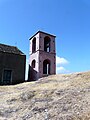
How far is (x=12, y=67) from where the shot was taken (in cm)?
2422

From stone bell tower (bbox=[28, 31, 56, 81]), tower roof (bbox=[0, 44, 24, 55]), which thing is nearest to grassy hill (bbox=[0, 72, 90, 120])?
stone bell tower (bbox=[28, 31, 56, 81])

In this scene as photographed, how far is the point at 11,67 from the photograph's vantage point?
24.2 meters

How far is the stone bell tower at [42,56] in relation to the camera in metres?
23.7

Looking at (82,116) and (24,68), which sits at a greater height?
(24,68)

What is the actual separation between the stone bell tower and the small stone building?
1.51 metres

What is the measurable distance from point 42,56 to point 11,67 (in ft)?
15.2

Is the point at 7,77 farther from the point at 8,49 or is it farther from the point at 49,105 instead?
the point at 49,105

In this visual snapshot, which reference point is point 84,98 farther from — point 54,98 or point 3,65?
point 3,65

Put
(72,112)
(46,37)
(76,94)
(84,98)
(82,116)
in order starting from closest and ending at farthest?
(82,116), (72,112), (84,98), (76,94), (46,37)

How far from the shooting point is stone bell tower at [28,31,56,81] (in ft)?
77.8

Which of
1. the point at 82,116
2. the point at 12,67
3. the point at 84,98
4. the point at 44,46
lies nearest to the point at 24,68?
the point at 12,67

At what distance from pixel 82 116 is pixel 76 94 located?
9.88 ft

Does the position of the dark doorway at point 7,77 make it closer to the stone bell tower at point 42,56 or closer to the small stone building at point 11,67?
the small stone building at point 11,67

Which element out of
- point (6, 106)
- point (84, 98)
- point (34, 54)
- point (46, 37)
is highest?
point (46, 37)
